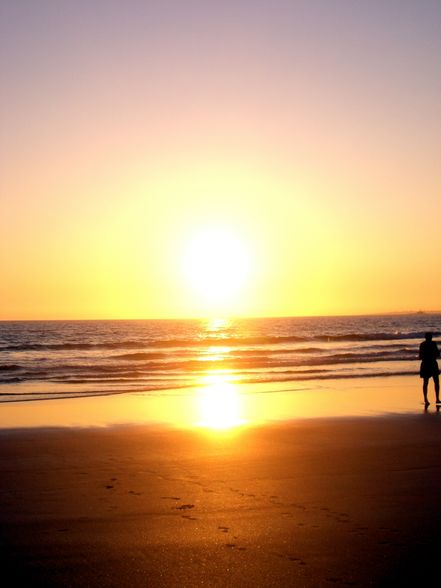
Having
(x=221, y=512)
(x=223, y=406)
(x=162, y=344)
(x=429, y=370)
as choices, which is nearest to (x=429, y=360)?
(x=429, y=370)

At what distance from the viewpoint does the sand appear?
508 cm

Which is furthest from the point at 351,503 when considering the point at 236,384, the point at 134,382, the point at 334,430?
the point at 134,382

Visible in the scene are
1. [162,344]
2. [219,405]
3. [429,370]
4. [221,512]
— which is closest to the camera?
[221,512]

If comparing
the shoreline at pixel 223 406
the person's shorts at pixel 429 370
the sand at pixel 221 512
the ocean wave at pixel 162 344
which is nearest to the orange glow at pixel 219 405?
the shoreline at pixel 223 406

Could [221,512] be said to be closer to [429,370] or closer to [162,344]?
[429,370]

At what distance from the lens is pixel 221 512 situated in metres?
6.66

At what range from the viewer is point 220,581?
4891mm

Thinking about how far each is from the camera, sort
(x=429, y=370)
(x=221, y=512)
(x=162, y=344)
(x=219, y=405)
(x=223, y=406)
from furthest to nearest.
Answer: (x=162, y=344), (x=219, y=405), (x=223, y=406), (x=429, y=370), (x=221, y=512)

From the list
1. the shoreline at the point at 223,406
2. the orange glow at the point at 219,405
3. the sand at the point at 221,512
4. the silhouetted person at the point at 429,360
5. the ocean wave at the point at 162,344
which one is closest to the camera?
the sand at the point at 221,512

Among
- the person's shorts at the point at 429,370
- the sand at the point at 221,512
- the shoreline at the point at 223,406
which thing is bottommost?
the shoreline at the point at 223,406

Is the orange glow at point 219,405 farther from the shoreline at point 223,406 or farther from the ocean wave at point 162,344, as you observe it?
the ocean wave at point 162,344

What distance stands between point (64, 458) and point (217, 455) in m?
2.46

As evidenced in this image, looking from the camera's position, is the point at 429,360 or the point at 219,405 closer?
the point at 429,360

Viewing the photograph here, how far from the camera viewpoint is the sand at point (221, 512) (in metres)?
5.08
